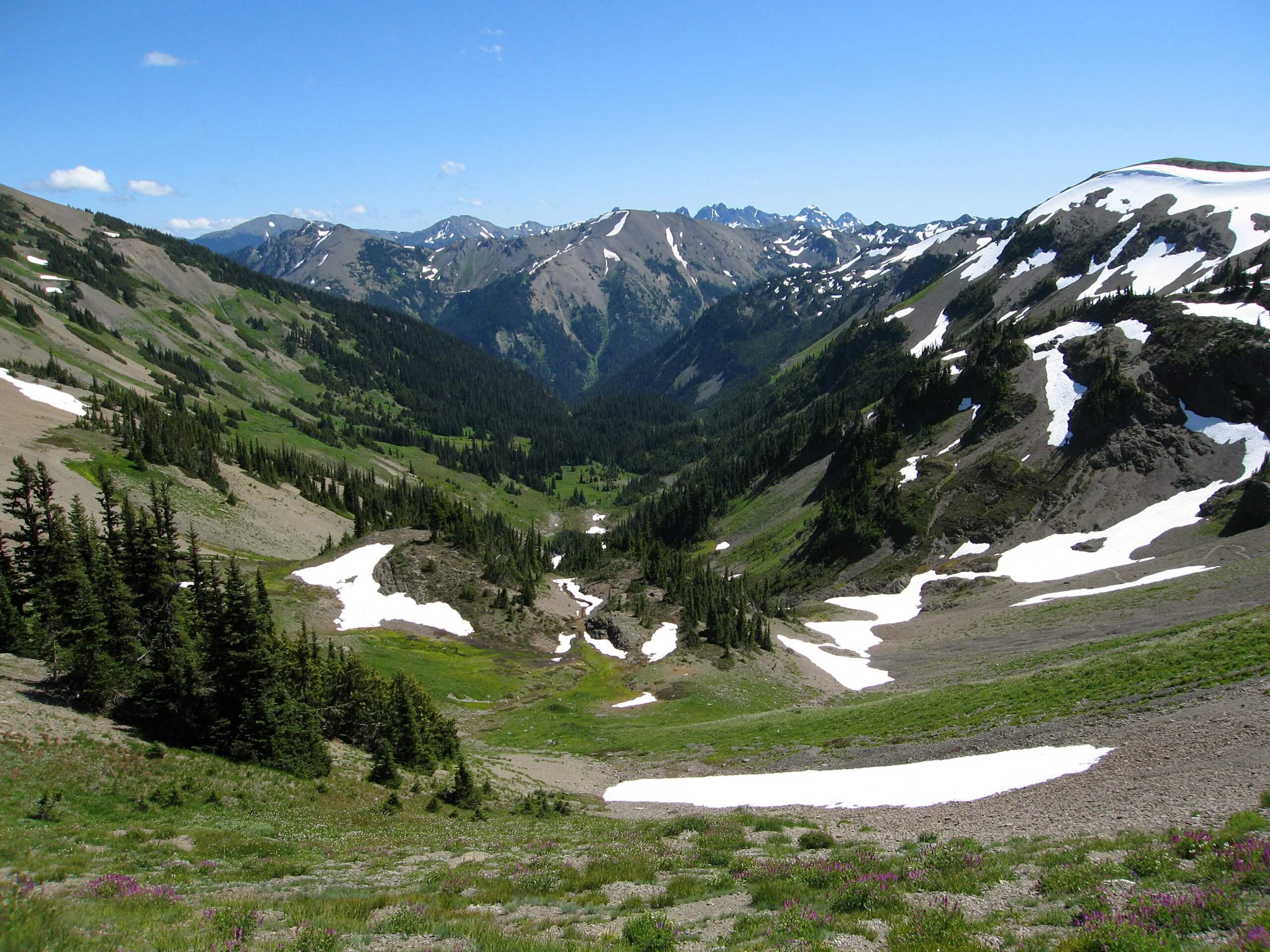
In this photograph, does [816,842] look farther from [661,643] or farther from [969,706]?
[661,643]

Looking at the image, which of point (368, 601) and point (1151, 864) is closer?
point (1151, 864)

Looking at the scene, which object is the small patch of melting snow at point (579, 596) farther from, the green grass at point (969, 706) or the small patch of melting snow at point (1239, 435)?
the small patch of melting snow at point (1239, 435)

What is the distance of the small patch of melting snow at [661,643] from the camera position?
7869 centimetres

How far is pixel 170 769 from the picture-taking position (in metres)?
25.7

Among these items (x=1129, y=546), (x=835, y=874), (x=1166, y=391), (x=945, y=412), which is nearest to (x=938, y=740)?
(x=835, y=874)

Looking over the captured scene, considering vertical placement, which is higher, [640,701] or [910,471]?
[910,471]

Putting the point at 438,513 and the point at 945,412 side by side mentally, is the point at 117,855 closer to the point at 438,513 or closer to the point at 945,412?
the point at 438,513

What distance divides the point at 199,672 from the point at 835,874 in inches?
1112

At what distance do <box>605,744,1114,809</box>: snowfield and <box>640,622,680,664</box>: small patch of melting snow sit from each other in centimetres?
3960

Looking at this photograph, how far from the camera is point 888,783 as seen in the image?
2889 cm

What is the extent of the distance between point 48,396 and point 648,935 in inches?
6515

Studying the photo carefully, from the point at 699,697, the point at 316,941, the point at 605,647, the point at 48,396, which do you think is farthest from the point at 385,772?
the point at 48,396

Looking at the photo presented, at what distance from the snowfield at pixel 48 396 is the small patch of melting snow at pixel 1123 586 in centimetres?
15983

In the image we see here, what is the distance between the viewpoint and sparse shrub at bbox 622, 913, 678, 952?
11016mm
